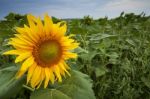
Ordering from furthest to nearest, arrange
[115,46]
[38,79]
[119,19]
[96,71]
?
1. [119,19]
2. [115,46]
3. [96,71]
4. [38,79]

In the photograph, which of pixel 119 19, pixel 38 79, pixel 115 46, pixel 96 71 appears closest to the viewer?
pixel 38 79

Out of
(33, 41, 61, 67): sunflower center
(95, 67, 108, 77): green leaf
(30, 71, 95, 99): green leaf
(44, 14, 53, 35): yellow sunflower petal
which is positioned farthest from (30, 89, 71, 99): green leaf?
(95, 67, 108, 77): green leaf

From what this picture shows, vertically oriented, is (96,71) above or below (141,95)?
above

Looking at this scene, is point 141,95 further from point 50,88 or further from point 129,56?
point 50,88

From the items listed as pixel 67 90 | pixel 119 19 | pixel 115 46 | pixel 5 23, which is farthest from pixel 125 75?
pixel 119 19

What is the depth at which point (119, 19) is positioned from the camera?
4809 millimetres

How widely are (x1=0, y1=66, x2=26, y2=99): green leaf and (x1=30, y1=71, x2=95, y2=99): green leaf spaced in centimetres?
8

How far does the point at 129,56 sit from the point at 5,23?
3.73 feet

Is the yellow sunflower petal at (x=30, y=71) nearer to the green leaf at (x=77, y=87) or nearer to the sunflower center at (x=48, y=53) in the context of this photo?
the sunflower center at (x=48, y=53)

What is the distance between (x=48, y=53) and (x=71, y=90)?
196 mm

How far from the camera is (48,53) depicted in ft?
6.00

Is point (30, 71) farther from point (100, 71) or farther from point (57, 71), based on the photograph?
point (100, 71)

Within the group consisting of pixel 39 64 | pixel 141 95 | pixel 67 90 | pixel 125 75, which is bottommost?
pixel 141 95

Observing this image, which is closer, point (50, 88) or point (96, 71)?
point (50, 88)
